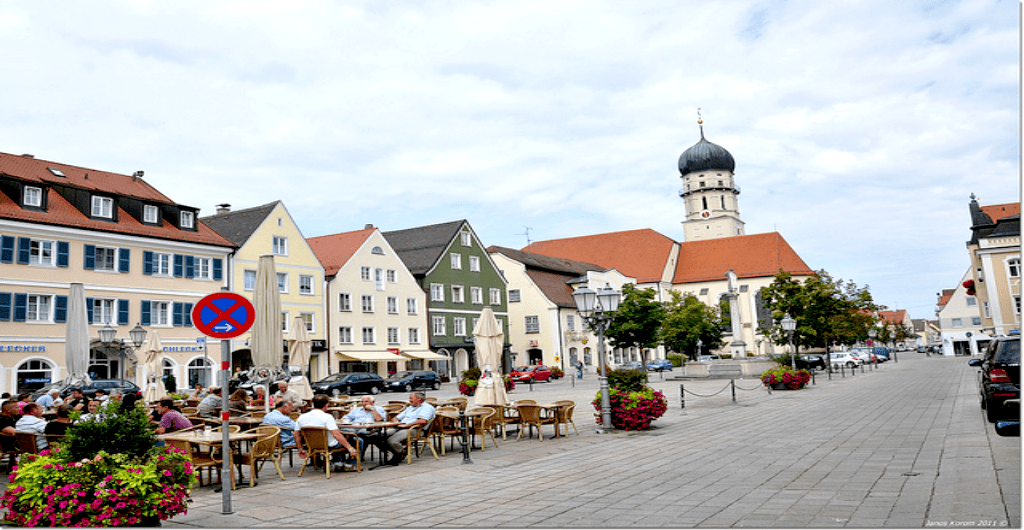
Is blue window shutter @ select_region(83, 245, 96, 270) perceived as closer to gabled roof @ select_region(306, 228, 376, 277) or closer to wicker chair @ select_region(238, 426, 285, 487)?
gabled roof @ select_region(306, 228, 376, 277)

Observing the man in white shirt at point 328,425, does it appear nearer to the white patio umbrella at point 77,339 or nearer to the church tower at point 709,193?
the white patio umbrella at point 77,339

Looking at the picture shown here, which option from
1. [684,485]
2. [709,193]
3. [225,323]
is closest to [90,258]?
[225,323]

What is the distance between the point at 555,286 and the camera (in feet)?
236

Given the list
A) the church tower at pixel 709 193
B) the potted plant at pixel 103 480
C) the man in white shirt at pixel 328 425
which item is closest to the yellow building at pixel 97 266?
the man in white shirt at pixel 328 425

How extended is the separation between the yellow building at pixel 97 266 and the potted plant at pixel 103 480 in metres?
26.0

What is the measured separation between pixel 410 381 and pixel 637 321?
738 inches

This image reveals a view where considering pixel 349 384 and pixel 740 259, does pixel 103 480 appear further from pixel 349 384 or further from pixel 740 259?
pixel 740 259

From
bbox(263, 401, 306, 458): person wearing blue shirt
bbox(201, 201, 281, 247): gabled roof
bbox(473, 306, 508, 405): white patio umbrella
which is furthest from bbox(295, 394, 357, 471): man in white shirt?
bbox(201, 201, 281, 247): gabled roof

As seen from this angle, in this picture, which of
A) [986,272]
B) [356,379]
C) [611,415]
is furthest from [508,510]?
[986,272]

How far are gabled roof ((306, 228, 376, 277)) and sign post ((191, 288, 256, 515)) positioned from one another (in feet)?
134

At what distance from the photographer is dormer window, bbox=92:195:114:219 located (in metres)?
36.1

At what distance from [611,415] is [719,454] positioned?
4426mm

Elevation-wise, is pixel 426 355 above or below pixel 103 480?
above

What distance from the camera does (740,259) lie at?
299 ft
